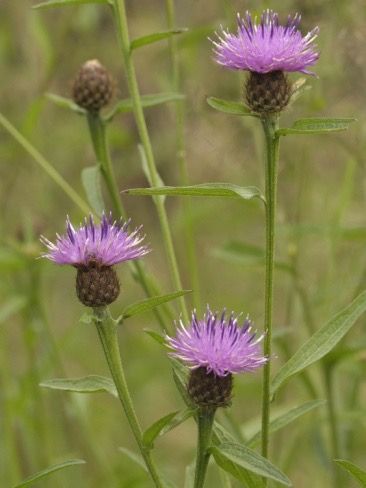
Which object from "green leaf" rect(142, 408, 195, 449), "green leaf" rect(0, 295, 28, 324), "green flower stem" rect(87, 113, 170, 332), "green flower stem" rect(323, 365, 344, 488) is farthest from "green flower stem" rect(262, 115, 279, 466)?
"green leaf" rect(0, 295, 28, 324)

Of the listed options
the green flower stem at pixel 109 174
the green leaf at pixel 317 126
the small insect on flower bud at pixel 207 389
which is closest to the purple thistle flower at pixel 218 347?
the small insect on flower bud at pixel 207 389

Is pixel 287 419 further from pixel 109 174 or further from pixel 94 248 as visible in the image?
pixel 109 174

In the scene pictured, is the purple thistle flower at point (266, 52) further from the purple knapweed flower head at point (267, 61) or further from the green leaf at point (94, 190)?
the green leaf at point (94, 190)

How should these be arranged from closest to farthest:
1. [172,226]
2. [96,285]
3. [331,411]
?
[96,285]
[331,411]
[172,226]

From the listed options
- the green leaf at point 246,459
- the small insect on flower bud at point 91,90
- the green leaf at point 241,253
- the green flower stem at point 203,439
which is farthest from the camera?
the green leaf at point 241,253

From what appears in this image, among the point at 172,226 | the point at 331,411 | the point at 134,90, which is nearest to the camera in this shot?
the point at 134,90

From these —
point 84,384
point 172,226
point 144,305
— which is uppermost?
point 144,305

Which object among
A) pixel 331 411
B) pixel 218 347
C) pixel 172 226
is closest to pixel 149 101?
pixel 218 347
